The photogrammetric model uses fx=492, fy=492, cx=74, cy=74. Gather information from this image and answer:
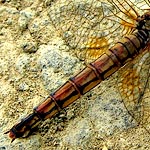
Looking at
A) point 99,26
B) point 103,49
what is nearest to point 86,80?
point 103,49

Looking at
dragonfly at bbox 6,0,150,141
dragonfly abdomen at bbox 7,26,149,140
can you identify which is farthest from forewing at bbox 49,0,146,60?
dragonfly abdomen at bbox 7,26,149,140

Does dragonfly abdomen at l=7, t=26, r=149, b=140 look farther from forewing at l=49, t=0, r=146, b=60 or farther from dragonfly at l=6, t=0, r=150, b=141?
forewing at l=49, t=0, r=146, b=60

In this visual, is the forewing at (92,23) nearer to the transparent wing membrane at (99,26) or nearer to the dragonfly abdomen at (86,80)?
the transparent wing membrane at (99,26)

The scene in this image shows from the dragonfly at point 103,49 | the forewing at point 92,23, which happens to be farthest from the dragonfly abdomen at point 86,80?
the forewing at point 92,23

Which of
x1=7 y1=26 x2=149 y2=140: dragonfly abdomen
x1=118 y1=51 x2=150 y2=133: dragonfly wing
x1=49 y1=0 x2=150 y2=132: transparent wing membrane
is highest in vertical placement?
x1=49 y1=0 x2=150 y2=132: transparent wing membrane

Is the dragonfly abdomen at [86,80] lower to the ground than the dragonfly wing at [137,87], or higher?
higher

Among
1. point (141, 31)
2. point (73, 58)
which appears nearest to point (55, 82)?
point (73, 58)

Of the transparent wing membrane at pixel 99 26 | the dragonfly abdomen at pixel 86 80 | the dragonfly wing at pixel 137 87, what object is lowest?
the dragonfly wing at pixel 137 87
